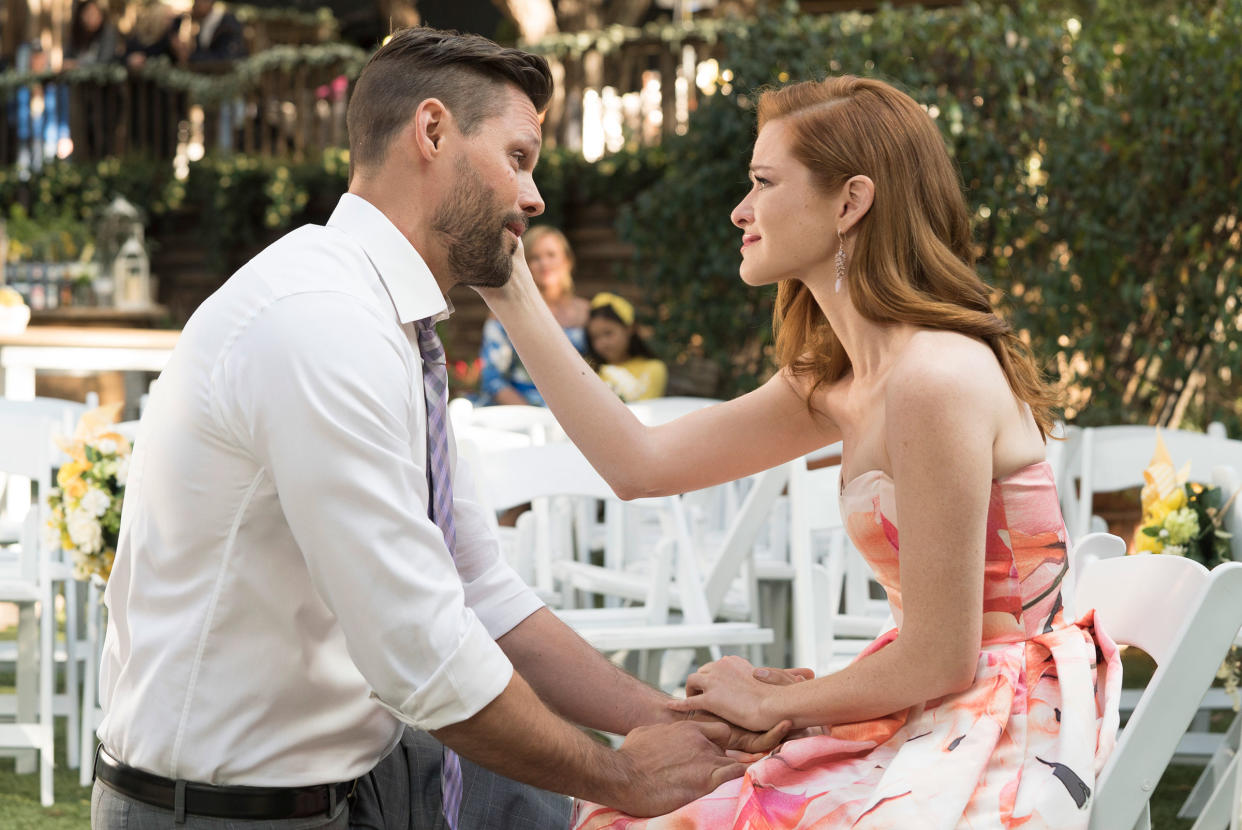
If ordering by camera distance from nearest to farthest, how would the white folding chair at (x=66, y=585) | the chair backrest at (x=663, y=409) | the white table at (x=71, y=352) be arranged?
the white folding chair at (x=66, y=585)
the chair backrest at (x=663, y=409)
the white table at (x=71, y=352)

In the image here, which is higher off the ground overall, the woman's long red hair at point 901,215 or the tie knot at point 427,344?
the woman's long red hair at point 901,215

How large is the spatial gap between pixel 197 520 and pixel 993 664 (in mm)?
1042

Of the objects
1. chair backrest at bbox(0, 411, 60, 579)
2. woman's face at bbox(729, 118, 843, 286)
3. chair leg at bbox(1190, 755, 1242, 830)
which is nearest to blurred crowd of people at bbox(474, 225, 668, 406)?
chair backrest at bbox(0, 411, 60, 579)

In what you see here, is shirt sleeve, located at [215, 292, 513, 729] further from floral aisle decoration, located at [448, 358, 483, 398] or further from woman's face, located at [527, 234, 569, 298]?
floral aisle decoration, located at [448, 358, 483, 398]

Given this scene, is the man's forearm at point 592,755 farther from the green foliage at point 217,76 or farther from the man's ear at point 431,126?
the green foliage at point 217,76

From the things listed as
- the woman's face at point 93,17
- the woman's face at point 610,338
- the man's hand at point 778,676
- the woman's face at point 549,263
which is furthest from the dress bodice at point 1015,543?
the woman's face at point 93,17

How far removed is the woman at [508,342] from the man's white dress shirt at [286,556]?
5568 mm

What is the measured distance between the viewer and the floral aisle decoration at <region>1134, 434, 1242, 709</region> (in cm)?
337

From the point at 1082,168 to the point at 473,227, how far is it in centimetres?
504

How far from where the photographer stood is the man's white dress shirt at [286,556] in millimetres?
1604

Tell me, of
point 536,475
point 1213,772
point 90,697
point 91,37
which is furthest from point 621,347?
point 91,37

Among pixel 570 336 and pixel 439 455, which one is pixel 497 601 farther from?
pixel 570 336

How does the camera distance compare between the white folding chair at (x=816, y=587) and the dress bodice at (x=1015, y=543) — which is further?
the white folding chair at (x=816, y=587)

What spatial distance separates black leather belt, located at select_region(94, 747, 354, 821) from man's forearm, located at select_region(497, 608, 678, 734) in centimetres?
45
